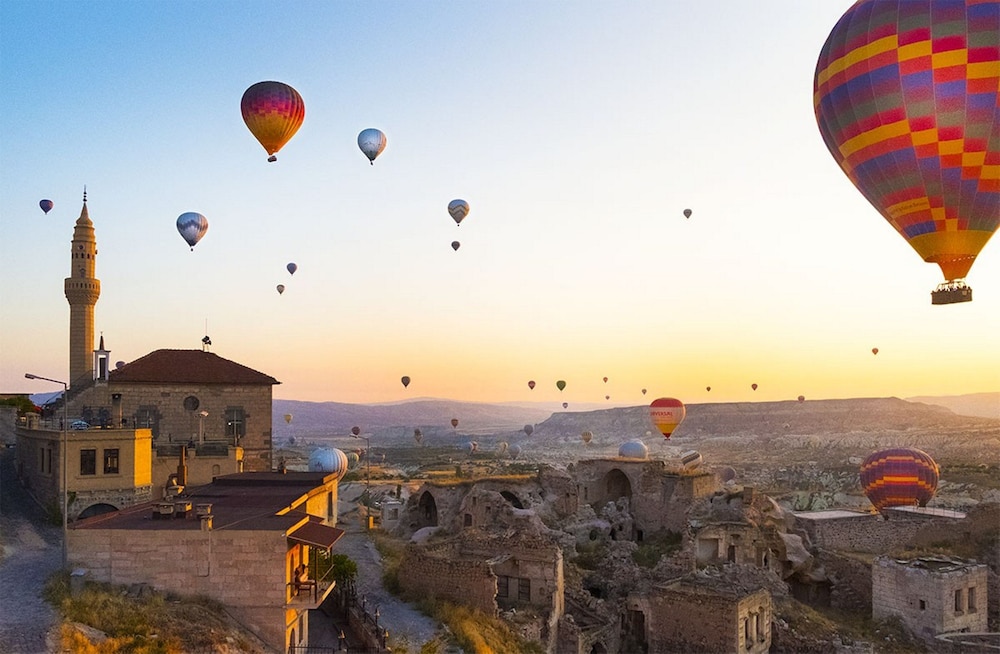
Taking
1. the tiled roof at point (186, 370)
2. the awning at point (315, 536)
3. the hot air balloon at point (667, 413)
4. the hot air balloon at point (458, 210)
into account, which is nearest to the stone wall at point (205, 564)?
the awning at point (315, 536)

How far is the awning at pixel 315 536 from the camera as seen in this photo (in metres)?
17.8

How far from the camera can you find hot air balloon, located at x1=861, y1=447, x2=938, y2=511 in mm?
43562

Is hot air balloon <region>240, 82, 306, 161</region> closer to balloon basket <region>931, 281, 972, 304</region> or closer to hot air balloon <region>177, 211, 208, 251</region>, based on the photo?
hot air balloon <region>177, 211, 208, 251</region>

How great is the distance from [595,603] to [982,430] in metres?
119

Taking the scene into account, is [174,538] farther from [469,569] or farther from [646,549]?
[646,549]

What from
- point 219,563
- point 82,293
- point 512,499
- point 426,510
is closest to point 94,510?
point 219,563

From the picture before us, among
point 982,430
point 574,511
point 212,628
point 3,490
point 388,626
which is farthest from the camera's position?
point 982,430

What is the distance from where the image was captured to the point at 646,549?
36844 millimetres

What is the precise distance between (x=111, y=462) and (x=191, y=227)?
16.2 m

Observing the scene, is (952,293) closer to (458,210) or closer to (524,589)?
(524,589)

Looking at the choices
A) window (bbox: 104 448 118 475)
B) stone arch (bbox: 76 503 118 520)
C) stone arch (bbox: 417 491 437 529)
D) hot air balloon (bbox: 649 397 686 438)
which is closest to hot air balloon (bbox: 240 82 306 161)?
window (bbox: 104 448 118 475)

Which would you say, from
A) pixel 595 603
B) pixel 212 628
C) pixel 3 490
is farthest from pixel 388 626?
pixel 3 490

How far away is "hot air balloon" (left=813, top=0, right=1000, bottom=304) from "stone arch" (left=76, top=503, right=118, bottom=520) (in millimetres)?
27707

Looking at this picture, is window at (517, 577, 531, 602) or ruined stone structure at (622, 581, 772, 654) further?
window at (517, 577, 531, 602)
